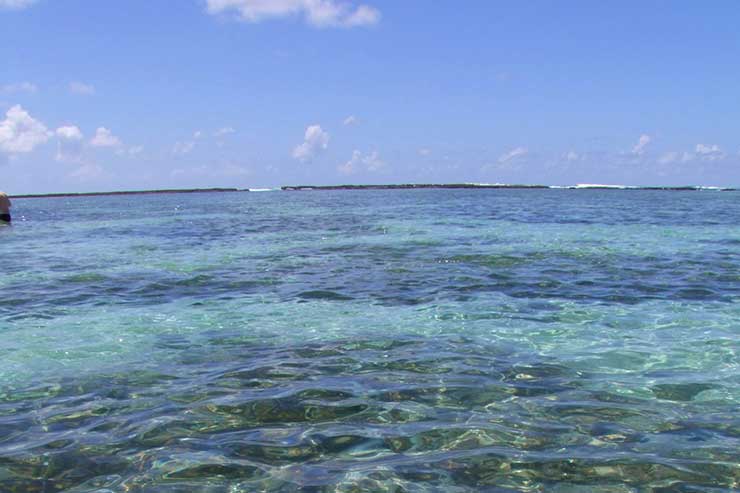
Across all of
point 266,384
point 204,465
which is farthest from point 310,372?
point 204,465

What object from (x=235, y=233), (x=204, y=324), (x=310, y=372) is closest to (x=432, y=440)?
(x=310, y=372)

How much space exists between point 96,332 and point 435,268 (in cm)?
910

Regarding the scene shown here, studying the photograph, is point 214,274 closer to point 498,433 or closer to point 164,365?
point 164,365

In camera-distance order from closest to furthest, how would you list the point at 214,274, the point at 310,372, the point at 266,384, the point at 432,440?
1. the point at 432,440
2. the point at 266,384
3. the point at 310,372
4. the point at 214,274

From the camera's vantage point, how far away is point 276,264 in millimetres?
18188

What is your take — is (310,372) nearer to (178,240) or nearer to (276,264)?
(276,264)

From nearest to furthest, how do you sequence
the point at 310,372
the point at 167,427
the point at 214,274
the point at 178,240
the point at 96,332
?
the point at 167,427 → the point at 310,372 → the point at 96,332 → the point at 214,274 → the point at 178,240

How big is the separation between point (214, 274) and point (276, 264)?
2.39 meters

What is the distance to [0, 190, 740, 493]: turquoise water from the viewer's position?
4.92 m

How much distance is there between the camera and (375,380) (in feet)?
23.6

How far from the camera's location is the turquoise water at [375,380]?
492cm

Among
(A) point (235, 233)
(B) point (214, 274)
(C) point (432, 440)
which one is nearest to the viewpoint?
(C) point (432, 440)

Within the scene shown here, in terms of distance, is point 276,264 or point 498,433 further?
point 276,264

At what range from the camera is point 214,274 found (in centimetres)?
1625
